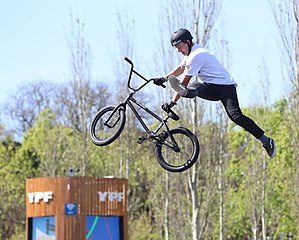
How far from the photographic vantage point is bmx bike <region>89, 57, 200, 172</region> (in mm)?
11039

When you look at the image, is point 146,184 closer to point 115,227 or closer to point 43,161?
point 43,161

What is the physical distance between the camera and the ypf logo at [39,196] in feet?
85.1

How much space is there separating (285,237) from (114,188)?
16.2 metres

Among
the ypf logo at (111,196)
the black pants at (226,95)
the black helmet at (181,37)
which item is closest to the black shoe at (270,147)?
the black pants at (226,95)

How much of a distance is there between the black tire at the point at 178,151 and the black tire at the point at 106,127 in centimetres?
59

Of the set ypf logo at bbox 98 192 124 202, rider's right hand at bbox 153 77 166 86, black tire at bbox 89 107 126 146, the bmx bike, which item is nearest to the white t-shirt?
rider's right hand at bbox 153 77 166 86

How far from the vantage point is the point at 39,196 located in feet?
86.0

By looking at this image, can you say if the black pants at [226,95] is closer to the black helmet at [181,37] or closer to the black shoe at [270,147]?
the black shoe at [270,147]

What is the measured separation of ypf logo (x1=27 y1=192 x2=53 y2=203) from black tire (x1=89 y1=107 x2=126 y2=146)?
1436 cm

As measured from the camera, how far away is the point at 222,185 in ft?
112

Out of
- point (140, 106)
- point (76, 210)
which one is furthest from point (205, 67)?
point (76, 210)

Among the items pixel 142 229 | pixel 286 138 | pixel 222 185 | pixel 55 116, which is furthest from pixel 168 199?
pixel 55 116

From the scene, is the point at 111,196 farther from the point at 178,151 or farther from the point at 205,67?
the point at 205,67

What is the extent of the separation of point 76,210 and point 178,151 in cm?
1520
